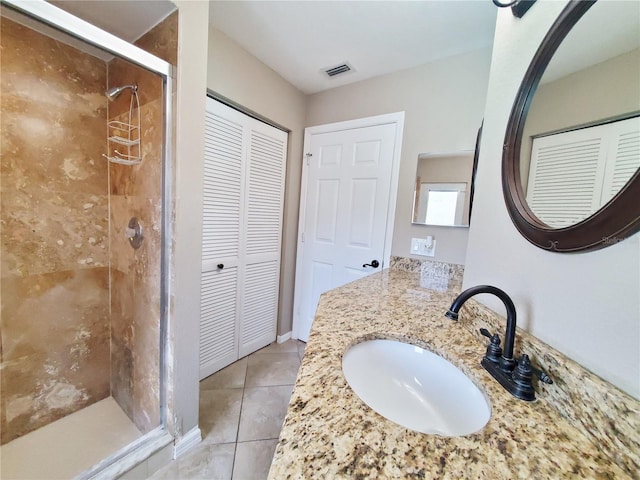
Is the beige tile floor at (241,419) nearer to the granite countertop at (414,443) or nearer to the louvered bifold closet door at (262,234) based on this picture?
the louvered bifold closet door at (262,234)

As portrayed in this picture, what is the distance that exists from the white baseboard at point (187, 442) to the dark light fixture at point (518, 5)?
220 cm

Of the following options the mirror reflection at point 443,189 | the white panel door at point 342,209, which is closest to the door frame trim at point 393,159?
the white panel door at point 342,209

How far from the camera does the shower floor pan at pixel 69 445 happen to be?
3.70ft

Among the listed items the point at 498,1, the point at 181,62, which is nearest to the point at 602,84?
the point at 498,1

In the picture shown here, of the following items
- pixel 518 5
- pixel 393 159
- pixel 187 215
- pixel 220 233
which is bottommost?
pixel 220 233

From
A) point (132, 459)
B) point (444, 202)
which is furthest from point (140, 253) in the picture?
point (444, 202)

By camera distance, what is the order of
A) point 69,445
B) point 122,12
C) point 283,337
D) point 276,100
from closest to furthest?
1. point 122,12
2. point 69,445
3. point 276,100
4. point 283,337

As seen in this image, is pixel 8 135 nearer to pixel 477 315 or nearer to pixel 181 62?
pixel 181 62

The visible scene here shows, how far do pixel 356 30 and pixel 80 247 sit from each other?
208cm

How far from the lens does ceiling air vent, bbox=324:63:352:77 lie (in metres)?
1.82

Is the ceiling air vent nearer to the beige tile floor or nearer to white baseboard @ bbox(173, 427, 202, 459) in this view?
the beige tile floor

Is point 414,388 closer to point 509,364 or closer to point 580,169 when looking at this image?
point 509,364

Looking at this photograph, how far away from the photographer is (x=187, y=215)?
3.72ft

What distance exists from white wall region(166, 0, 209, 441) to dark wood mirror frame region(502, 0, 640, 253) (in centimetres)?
125
